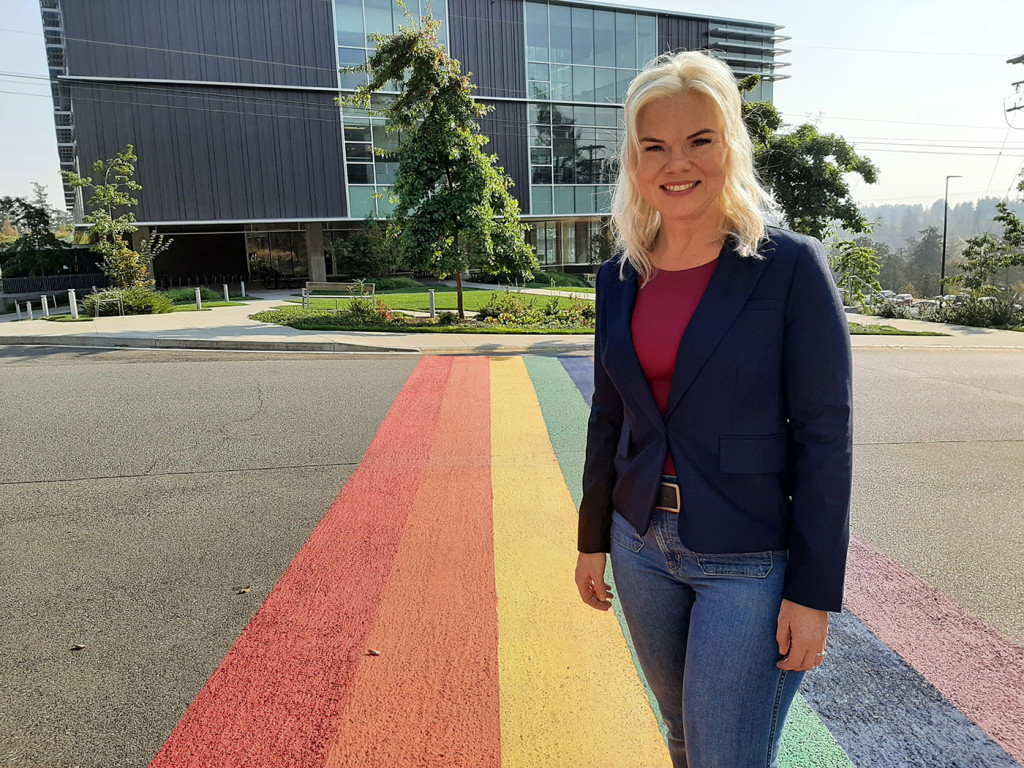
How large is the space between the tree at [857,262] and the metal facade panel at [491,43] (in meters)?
18.1

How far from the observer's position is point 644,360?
6.13 ft

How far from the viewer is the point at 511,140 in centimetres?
3566

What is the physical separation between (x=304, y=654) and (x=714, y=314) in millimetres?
2634

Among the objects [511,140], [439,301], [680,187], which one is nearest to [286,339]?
[439,301]

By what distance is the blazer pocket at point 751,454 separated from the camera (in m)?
1.70

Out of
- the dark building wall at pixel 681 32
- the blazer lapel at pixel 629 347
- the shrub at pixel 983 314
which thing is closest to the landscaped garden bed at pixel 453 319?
the shrub at pixel 983 314

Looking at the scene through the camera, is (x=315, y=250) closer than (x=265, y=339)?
No

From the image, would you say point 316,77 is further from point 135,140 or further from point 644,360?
point 644,360

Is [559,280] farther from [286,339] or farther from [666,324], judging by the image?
[666,324]

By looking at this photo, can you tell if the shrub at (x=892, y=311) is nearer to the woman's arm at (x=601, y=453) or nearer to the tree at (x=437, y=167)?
the tree at (x=437, y=167)

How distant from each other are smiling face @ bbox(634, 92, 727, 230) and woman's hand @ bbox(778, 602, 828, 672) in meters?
1.00

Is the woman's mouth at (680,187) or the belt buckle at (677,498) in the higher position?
the woman's mouth at (680,187)

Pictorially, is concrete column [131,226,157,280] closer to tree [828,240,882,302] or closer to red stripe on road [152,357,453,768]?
tree [828,240,882,302]

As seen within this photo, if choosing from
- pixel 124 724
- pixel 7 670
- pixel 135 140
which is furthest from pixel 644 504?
pixel 135 140
